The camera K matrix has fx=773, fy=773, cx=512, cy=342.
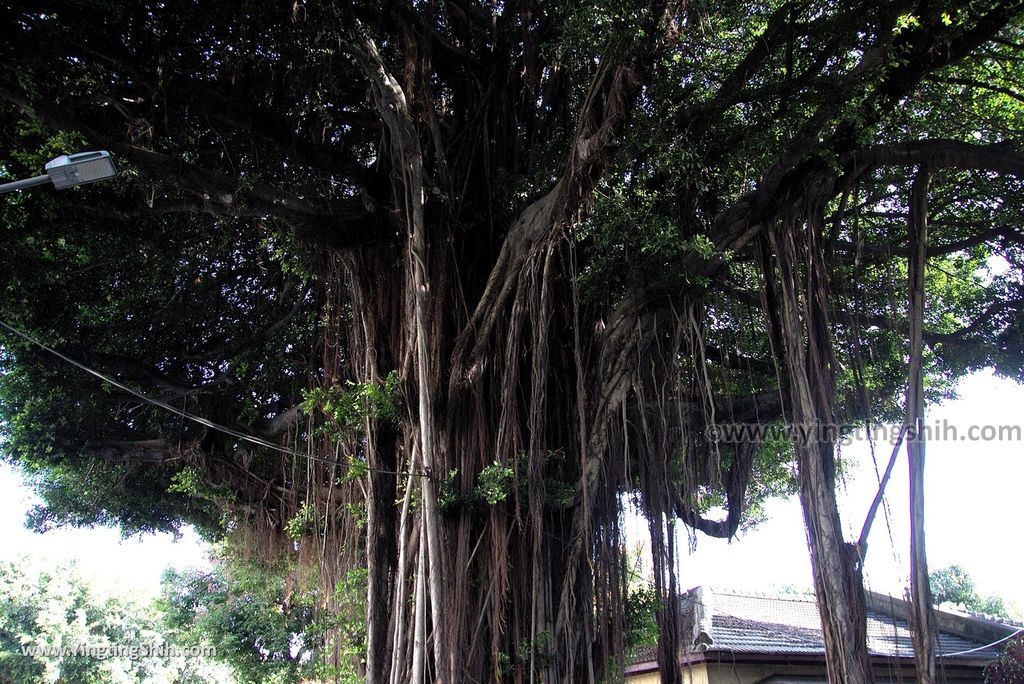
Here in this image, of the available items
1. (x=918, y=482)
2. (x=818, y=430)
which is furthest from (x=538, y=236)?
(x=918, y=482)

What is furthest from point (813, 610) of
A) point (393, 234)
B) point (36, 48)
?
point (36, 48)

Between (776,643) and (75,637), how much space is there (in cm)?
1021

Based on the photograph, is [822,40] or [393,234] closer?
[822,40]

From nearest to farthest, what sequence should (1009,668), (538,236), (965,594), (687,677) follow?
(538,236) → (687,677) → (1009,668) → (965,594)

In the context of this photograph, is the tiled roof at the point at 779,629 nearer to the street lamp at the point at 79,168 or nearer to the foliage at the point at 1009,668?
the foliage at the point at 1009,668

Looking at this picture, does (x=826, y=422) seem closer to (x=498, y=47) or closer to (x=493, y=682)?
(x=493, y=682)

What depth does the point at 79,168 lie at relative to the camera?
8.37 ft

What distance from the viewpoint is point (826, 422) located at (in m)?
3.11

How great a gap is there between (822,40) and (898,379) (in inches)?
95.0

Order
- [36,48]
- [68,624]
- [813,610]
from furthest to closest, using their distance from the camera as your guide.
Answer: [68,624] < [813,610] < [36,48]

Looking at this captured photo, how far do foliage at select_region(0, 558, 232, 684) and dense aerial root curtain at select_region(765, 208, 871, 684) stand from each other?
10.3 m

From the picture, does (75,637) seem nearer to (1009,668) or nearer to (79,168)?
→ (79,168)

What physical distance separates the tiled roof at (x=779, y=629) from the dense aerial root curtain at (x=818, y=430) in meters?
1.67

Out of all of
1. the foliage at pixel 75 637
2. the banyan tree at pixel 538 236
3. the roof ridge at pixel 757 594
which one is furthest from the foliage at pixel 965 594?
the foliage at pixel 75 637
